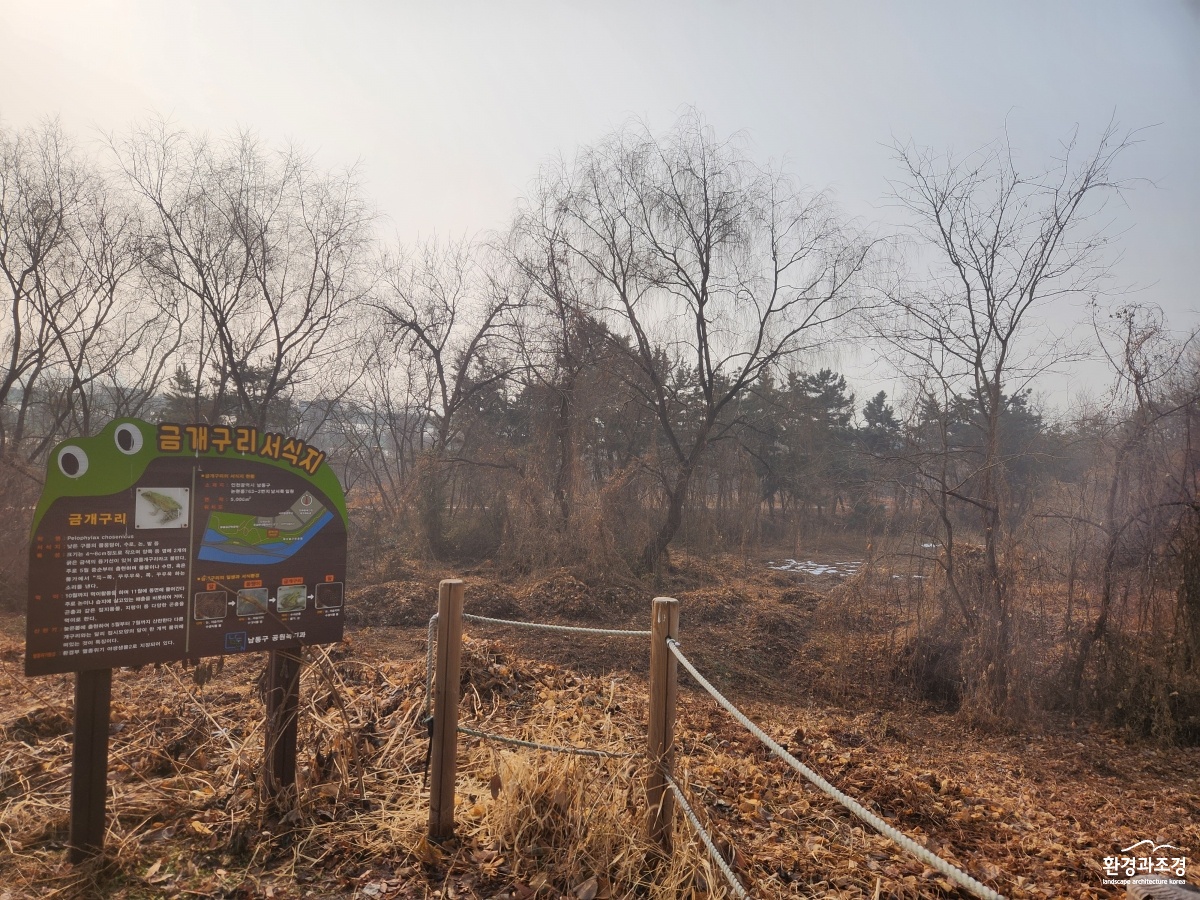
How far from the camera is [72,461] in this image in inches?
116

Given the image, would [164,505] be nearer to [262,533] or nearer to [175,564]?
[175,564]

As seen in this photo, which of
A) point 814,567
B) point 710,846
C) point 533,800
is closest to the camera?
point 710,846

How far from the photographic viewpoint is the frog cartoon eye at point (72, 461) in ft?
9.62

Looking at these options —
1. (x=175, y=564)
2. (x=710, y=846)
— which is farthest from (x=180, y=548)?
(x=710, y=846)

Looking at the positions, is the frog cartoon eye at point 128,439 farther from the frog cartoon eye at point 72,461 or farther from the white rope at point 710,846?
the white rope at point 710,846

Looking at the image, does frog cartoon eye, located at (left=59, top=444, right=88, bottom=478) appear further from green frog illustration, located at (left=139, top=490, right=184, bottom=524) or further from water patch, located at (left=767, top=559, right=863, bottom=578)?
water patch, located at (left=767, top=559, right=863, bottom=578)

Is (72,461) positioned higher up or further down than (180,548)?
higher up

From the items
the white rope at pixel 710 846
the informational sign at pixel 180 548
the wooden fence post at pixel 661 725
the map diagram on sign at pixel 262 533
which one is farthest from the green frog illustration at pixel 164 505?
the white rope at pixel 710 846

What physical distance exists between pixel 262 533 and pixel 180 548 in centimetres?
35

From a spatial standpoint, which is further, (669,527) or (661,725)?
(669,527)

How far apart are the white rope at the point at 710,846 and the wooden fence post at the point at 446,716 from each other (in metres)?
1.03

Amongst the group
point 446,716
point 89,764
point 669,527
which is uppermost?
point 669,527

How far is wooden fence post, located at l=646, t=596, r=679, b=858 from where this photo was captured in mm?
3053

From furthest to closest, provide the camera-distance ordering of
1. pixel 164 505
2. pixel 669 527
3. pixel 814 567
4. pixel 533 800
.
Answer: pixel 814 567 → pixel 669 527 → pixel 533 800 → pixel 164 505
